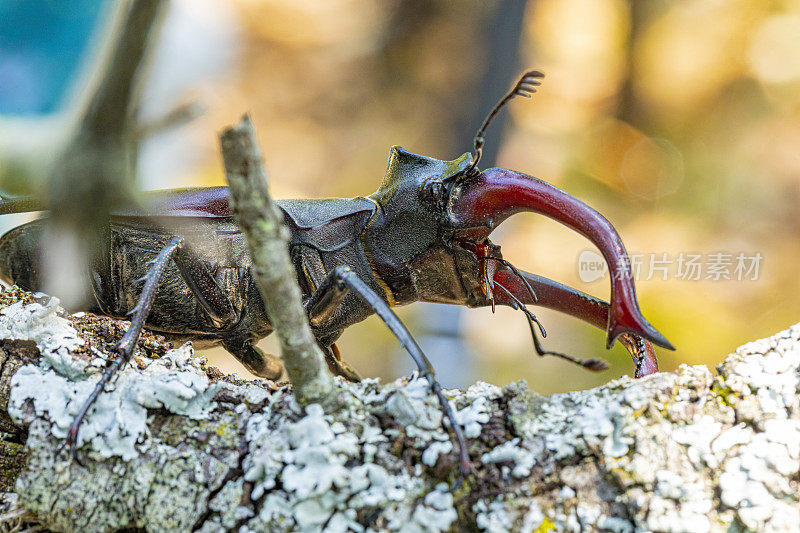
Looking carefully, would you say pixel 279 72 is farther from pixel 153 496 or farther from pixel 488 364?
pixel 153 496

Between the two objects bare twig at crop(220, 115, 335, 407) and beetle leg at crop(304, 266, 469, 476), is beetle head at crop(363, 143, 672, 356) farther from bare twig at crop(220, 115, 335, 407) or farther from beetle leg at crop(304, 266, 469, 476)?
bare twig at crop(220, 115, 335, 407)

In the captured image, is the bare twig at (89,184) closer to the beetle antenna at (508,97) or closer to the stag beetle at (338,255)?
the stag beetle at (338,255)

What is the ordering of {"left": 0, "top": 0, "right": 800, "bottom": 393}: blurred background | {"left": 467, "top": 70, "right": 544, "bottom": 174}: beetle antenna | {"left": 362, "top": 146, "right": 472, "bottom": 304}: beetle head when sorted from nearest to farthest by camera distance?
{"left": 467, "top": 70, "right": 544, "bottom": 174}: beetle antenna, {"left": 362, "top": 146, "right": 472, "bottom": 304}: beetle head, {"left": 0, "top": 0, "right": 800, "bottom": 393}: blurred background

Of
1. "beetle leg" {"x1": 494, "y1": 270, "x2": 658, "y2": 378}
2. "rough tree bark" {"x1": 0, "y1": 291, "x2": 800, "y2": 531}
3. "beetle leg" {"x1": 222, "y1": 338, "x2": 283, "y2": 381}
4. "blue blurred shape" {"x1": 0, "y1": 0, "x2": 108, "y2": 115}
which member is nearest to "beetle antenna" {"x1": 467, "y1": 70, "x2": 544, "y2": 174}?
"beetle leg" {"x1": 494, "y1": 270, "x2": 658, "y2": 378}

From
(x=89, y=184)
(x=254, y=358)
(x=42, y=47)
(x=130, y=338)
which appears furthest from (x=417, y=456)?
(x=42, y=47)

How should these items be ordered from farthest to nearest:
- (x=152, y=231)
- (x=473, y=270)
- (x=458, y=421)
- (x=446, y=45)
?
(x=446, y=45) → (x=152, y=231) → (x=473, y=270) → (x=458, y=421)

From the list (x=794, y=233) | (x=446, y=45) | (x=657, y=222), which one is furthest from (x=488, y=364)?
(x=446, y=45)
